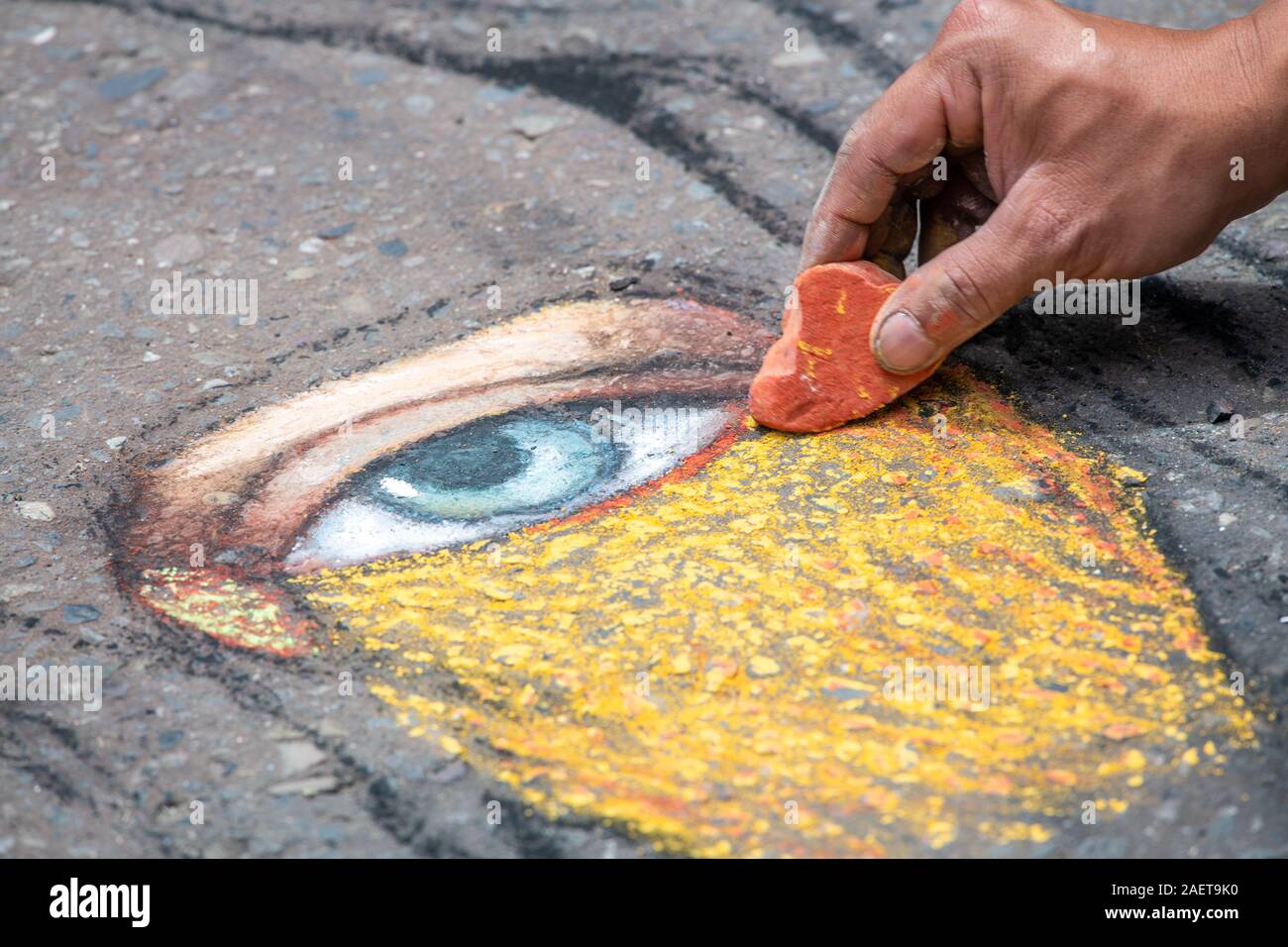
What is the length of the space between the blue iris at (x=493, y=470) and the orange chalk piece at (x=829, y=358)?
0.38 m

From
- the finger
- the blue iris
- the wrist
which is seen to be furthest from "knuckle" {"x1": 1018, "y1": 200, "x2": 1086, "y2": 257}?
the blue iris

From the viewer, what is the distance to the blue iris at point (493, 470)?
8.56ft

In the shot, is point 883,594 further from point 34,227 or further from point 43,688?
point 34,227

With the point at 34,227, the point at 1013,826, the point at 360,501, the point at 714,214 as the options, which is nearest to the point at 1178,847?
the point at 1013,826

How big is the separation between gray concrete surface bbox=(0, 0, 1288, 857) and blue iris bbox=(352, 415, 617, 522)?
1.44 ft

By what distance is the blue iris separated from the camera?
8.56ft

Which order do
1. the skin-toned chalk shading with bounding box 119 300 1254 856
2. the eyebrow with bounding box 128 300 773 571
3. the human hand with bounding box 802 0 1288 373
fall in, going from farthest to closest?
the eyebrow with bounding box 128 300 773 571, the human hand with bounding box 802 0 1288 373, the skin-toned chalk shading with bounding box 119 300 1254 856

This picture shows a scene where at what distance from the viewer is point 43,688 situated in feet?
7.27

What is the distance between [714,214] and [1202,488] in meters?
1.54

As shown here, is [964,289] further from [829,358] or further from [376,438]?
[376,438]

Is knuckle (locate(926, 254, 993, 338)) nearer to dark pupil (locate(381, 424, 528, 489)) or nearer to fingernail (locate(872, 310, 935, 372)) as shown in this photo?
fingernail (locate(872, 310, 935, 372))

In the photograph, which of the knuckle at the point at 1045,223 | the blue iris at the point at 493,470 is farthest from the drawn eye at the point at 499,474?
the knuckle at the point at 1045,223

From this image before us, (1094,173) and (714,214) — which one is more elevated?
(1094,173)

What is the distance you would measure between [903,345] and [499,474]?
862 mm
